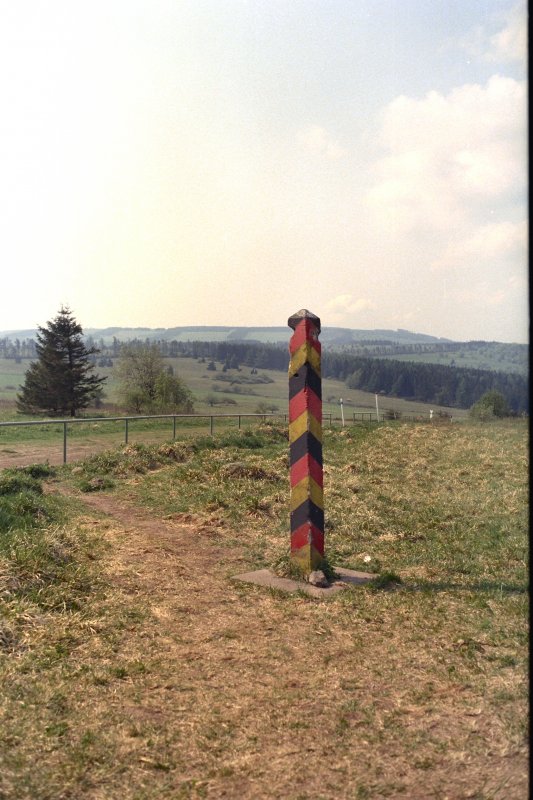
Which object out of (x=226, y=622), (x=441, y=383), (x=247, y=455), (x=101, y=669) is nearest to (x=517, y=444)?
(x=247, y=455)

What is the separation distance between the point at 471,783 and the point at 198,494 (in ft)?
25.2

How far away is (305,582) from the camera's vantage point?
5.80 meters

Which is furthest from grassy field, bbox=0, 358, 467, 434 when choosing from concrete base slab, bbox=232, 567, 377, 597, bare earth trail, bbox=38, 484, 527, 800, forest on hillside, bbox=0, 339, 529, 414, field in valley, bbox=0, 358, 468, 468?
bare earth trail, bbox=38, 484, 527, 800

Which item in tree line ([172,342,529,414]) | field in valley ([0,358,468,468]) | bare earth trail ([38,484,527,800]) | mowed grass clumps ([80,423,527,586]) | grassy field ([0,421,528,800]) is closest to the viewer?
bare earth trail ([38,484,527,800])

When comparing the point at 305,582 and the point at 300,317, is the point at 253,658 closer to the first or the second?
the point at 305,582

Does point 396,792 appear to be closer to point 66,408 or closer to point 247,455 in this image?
point 247,455

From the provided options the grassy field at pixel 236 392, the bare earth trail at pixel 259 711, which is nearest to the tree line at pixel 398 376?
the grassy field at pixel 236 392

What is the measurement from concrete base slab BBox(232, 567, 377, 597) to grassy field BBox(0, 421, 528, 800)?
0.52 feet

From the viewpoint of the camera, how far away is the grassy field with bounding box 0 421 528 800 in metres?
2.88

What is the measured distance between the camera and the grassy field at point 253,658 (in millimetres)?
2879

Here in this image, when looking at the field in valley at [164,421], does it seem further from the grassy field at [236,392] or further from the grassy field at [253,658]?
the grassy field at [253,658]

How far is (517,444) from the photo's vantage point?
1847cm

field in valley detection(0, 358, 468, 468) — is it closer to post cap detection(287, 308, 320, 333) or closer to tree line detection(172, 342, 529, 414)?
tree line detection(172, 342, 529, 414)

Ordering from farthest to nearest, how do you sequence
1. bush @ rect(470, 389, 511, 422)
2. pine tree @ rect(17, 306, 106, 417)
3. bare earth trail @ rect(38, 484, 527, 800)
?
pine tree @ rect(17, 306, 106, 417) → bush @ rect(470, 389, 511, 422) → bare earth trail @ rect(38, 484, 527, 800)
